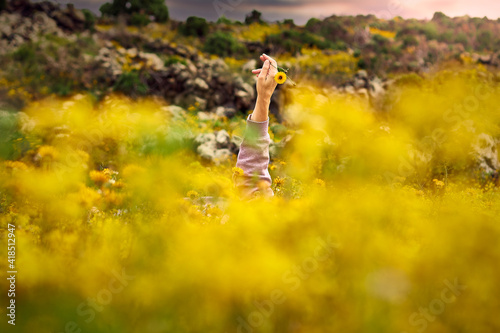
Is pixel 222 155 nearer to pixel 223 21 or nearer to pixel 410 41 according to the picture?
pixel 410 41

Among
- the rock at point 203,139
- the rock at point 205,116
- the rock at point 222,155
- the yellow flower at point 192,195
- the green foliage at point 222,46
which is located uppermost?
the green foliage at point 222,46

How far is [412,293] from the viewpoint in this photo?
698mm

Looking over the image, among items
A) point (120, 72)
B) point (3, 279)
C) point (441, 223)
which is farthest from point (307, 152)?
point (120, 72)

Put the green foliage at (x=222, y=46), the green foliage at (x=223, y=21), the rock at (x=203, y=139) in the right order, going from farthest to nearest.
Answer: the green foliage at (x=223, y=21) < the green foliage at (x=222, y=46) < the rock at (x=203, y=139)

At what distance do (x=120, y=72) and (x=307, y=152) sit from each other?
23.8 ft

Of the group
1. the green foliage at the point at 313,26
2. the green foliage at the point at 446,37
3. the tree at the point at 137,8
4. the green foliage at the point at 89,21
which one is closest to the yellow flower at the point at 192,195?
the green foliage at the point at 89,21

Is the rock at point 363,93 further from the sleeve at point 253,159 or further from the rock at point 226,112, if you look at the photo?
the sleeve at point 253,159

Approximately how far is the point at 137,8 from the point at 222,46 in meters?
8.20

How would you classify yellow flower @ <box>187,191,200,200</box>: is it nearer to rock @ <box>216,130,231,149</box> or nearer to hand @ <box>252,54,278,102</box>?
hand @ <box>252,54,278,102</box>

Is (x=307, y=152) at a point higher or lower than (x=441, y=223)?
lower

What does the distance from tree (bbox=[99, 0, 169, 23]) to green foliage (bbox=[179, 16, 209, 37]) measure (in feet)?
10.5

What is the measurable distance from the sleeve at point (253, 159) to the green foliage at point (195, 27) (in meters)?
17.1

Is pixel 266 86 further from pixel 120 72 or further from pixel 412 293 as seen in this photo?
pixel 120 72

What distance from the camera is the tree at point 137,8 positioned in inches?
730
